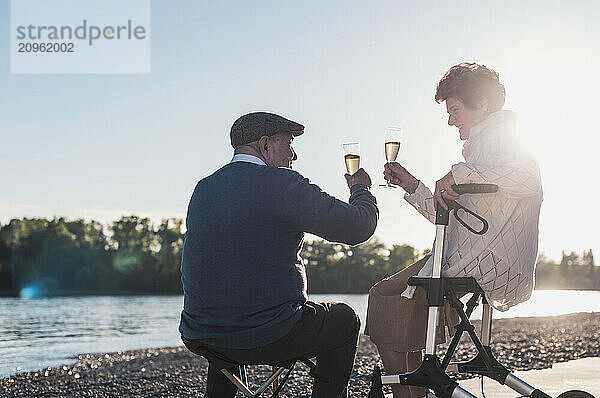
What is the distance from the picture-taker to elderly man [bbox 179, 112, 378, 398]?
2.71 meters

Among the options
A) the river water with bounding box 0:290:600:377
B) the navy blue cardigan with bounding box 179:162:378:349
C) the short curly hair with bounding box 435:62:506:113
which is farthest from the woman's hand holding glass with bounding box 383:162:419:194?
the river water with bounding box 0:290:600:377

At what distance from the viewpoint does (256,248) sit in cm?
271

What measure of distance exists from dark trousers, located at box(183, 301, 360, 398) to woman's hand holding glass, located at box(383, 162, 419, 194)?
62 centimetres

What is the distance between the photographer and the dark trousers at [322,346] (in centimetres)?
275

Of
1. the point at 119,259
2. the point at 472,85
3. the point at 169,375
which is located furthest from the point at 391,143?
the point at 119,259

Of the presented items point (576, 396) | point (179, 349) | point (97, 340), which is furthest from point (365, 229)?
point (97, 340)

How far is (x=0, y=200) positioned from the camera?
61438 millimetres

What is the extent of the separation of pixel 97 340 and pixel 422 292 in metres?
17.4

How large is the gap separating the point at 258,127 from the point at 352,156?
1.58ft

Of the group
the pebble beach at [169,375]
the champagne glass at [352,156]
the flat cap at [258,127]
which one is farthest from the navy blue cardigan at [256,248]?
the pebble beach at [169,375]

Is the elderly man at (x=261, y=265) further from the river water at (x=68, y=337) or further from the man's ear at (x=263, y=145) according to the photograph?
the river water at (x=68, y=337)

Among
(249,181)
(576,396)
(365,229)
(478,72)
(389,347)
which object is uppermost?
(478,72)

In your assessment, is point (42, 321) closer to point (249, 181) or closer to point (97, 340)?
point (97, 340)

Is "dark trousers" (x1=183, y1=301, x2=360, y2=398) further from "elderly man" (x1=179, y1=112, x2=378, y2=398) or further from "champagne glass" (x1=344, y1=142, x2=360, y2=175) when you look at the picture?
"champagne glass" (x1=344, y1=142, x2=360, y2=175)
